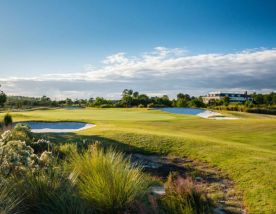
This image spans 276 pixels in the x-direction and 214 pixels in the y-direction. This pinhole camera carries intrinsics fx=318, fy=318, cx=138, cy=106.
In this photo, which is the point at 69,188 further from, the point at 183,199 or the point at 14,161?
the point at 183,199

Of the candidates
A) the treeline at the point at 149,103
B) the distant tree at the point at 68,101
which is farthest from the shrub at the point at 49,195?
the distant tree at the point at 68,101

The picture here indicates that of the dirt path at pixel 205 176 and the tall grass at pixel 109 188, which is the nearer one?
the tall grass at pixel 109 188

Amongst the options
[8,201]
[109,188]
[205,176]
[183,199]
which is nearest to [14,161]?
[8,201]

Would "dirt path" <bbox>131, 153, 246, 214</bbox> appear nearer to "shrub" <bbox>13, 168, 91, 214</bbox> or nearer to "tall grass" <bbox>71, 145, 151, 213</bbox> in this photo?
"tall grass" <bbox>71, 145, 151, 213</bbox>

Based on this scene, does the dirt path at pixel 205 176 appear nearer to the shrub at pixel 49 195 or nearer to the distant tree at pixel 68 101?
the shrub at pixel 49 195

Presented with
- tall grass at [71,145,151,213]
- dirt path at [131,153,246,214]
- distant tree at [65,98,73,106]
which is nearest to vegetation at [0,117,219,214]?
tall grass at [71,145,151,213]

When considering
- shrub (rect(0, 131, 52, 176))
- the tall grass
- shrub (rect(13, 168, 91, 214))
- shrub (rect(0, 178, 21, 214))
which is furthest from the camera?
Answer: shrub (rect(0, 131, 52, 176))

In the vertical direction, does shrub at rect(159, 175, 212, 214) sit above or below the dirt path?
above

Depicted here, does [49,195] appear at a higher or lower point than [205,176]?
higher

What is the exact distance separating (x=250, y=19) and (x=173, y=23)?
5614mm

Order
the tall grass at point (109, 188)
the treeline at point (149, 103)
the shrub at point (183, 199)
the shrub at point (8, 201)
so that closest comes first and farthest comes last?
the shrub at point (8, 201)
the tall grass at point (109, 188)
the shrub at point (183, 199)
the treeline at point (149, 103)

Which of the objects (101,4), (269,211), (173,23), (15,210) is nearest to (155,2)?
(101,4)

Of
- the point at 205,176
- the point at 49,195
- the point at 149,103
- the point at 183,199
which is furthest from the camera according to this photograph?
the point at 149,103

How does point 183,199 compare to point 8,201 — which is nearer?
point 8,201
